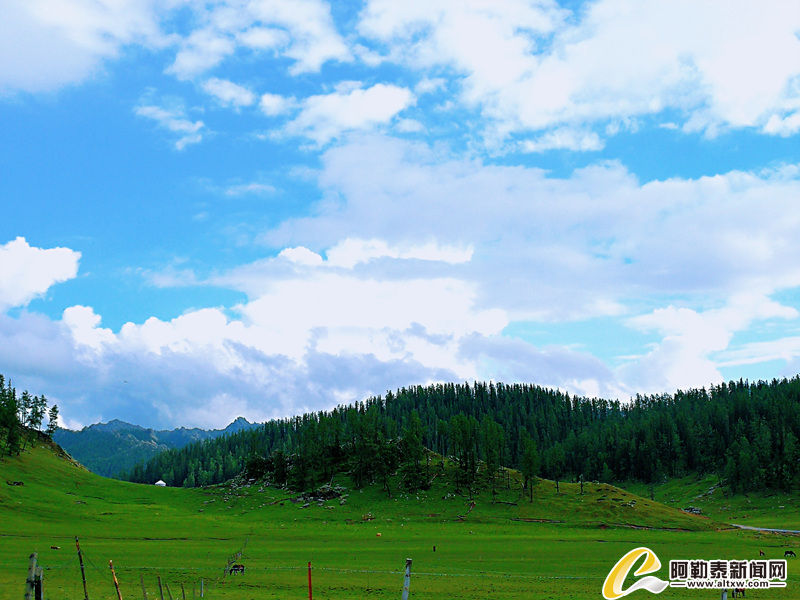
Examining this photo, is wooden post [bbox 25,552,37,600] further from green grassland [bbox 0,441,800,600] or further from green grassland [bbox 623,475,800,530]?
green grassland [bbox 623,475,800,530]

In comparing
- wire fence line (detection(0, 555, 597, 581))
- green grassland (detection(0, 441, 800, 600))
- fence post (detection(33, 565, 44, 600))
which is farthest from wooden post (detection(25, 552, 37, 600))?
wire fence line (detection(0, 555, 597, 581))

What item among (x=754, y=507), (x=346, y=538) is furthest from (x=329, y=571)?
(x=754, y=507)

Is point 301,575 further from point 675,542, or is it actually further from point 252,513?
point 252,513

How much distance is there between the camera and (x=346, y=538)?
9806cm

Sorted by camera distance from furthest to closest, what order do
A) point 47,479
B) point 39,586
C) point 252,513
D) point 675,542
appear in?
point 47,479
point 252,513
point 675,542
point 39,586

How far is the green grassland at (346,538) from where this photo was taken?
4508 centimetres

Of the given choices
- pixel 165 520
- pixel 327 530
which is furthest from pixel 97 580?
pixel 165 520

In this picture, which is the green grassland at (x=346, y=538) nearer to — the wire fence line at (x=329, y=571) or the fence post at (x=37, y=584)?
the wire fence line at (x=329, y=571)

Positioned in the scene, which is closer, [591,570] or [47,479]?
[591,570]

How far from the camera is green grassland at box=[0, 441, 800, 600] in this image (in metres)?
45.1

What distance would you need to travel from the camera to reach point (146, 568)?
51.5 metres

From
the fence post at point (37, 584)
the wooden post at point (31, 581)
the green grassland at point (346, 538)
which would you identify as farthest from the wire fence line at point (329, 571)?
the wooden post at point (31, 581)

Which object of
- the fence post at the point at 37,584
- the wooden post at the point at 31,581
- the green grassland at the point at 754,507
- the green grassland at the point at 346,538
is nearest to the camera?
the wooden post at the point at 31,581

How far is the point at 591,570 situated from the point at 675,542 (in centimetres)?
5203
